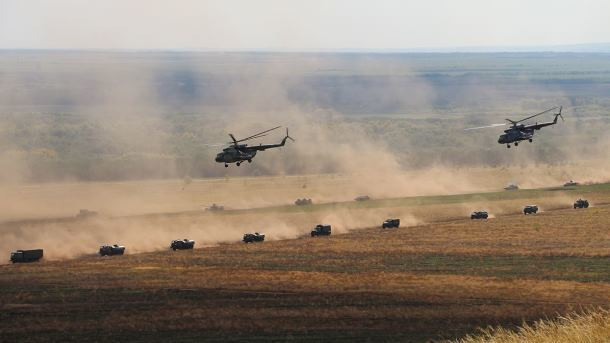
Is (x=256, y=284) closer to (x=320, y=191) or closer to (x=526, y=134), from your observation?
(x=526, y=134)

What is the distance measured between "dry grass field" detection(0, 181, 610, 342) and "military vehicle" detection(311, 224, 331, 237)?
1578mm

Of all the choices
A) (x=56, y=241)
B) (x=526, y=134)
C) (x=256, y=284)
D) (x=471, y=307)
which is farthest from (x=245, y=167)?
(x=471, y=307)

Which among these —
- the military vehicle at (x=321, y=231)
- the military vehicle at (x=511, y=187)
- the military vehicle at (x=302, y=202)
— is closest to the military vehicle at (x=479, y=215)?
the military vehicle at (x=321, y=231)

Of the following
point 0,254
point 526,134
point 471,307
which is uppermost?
point 526,134

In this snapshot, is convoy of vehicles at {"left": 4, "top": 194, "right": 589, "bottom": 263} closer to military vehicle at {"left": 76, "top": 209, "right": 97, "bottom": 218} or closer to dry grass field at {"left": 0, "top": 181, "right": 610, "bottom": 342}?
military vehicle at {"left": 76, "top": 209, "right": 97, "bottom": 218}

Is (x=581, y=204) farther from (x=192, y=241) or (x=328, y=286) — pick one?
(x=328, y=286)

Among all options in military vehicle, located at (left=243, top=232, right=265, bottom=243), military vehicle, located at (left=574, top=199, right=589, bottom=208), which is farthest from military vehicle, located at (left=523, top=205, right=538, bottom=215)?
military vehicle, located at (left=243, top=232, right=265, bottom=243)

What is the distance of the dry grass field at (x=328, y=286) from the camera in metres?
63.3

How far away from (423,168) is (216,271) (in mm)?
102175

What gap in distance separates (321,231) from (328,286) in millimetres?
34872

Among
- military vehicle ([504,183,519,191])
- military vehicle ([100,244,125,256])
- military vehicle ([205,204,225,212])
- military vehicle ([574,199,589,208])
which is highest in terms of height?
military vehicle ([504,183,519,191])

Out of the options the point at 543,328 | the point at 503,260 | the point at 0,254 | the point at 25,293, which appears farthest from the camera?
the point at 0,254

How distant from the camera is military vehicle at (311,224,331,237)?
11182 centimetres

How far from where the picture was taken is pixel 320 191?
15538cm
